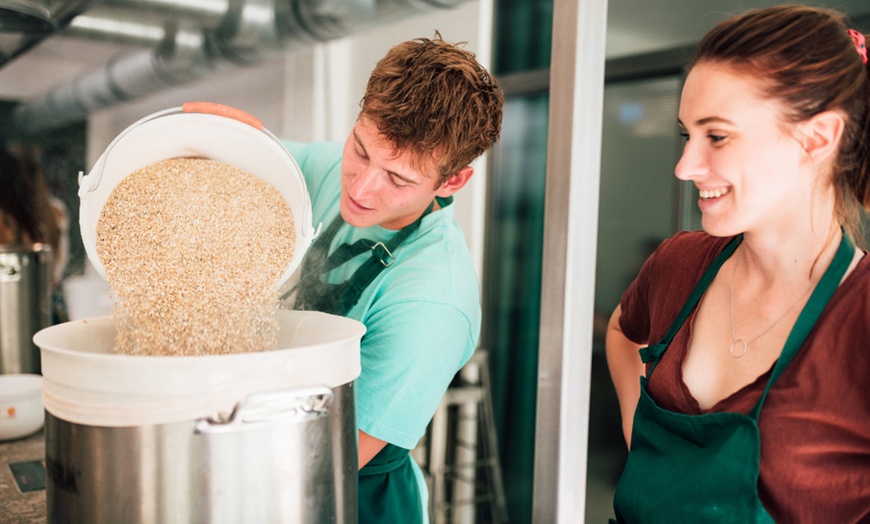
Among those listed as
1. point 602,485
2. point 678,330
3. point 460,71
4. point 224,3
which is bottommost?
point 602,485

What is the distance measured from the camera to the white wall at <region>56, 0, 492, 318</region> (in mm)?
1106

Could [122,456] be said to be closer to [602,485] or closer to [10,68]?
[10,68]

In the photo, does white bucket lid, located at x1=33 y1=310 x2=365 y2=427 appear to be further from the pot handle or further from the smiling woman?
the smiling woman

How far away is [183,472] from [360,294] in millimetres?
441

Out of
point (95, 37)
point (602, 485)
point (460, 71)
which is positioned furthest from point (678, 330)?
point (602, 485)

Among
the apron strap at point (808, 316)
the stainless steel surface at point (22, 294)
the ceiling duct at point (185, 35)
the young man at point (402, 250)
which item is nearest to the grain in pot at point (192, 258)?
the young man at point (402, 250)

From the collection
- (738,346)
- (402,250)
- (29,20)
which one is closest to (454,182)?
(402,250)

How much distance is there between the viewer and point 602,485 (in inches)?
98.3

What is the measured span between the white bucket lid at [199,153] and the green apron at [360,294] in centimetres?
7

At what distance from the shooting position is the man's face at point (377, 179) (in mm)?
989

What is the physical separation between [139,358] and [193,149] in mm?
404

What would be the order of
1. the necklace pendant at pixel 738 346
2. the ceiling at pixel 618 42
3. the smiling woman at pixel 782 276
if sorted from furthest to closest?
1. the ceiling at pixel 618 42
2. the necklace pendant at pixel 738 346
3. the smiling woman at pixel 782 276

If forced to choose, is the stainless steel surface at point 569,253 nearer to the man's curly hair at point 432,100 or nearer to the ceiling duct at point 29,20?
the man's curly hair at point 432,100

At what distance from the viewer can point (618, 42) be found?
2.59 metres
